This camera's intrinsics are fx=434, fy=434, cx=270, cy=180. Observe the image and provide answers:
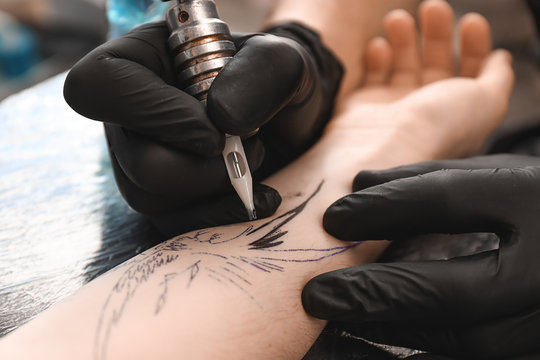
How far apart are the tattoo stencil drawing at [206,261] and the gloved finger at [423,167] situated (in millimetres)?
152

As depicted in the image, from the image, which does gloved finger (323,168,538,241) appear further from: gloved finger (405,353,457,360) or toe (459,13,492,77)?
toe (459,13,492,77)

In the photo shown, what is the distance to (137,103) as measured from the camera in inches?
31.4

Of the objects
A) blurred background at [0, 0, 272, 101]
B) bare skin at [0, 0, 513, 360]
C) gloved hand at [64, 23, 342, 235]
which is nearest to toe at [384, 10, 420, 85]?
bare skin at [0, 0, 513, 360]

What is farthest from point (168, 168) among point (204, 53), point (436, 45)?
point (436, 45)

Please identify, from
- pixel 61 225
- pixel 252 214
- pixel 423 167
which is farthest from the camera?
pixel 61 225

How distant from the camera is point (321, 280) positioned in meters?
0.82

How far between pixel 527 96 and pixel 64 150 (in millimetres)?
2018

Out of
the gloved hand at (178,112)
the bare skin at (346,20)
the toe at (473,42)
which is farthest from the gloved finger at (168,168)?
the toe at (473,42)

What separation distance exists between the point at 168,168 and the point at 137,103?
132 mm

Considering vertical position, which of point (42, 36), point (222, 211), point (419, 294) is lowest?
point (419, 294)

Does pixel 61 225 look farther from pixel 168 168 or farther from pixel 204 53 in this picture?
pixel 204 53

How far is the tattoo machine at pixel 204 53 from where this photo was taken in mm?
800

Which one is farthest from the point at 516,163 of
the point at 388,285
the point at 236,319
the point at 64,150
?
the point at 64,150

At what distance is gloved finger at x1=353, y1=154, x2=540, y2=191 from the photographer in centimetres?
99
